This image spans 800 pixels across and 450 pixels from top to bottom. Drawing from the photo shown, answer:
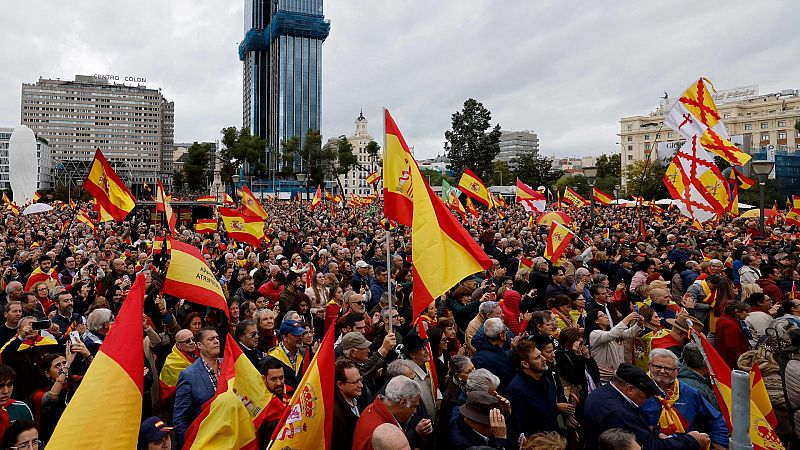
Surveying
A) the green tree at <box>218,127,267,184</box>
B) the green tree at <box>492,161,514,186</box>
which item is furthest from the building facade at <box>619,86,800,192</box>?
the green tree at <box>218,127,267,184</box>

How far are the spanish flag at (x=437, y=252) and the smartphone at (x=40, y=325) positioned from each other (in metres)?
3.43

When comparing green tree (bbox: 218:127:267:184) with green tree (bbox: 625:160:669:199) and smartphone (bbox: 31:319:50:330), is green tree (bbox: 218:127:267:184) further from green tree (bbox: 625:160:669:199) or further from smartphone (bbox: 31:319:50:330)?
smartphone (bbox: 31:319:50:330)

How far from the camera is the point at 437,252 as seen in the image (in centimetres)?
497

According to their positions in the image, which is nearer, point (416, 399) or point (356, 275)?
point (416, 399)

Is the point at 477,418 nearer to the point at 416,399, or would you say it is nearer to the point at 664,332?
the point at 416,399

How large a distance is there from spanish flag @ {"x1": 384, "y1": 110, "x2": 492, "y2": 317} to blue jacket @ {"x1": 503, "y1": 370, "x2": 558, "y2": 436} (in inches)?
40.0

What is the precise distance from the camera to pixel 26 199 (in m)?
31.0

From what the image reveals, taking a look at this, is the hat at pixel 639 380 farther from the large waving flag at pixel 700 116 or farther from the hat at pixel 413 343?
the large waving flag at pixel 700 116

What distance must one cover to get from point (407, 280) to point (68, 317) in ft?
16.3

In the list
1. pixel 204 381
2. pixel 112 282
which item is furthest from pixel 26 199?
pixel 204 381

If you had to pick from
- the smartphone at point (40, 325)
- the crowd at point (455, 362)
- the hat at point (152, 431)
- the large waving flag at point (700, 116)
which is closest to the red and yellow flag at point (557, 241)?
the crowd at point (455, 362)

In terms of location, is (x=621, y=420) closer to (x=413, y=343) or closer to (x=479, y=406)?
(x=479, y=406)

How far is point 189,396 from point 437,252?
231 cm

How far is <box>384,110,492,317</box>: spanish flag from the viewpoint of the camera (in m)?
4.87
